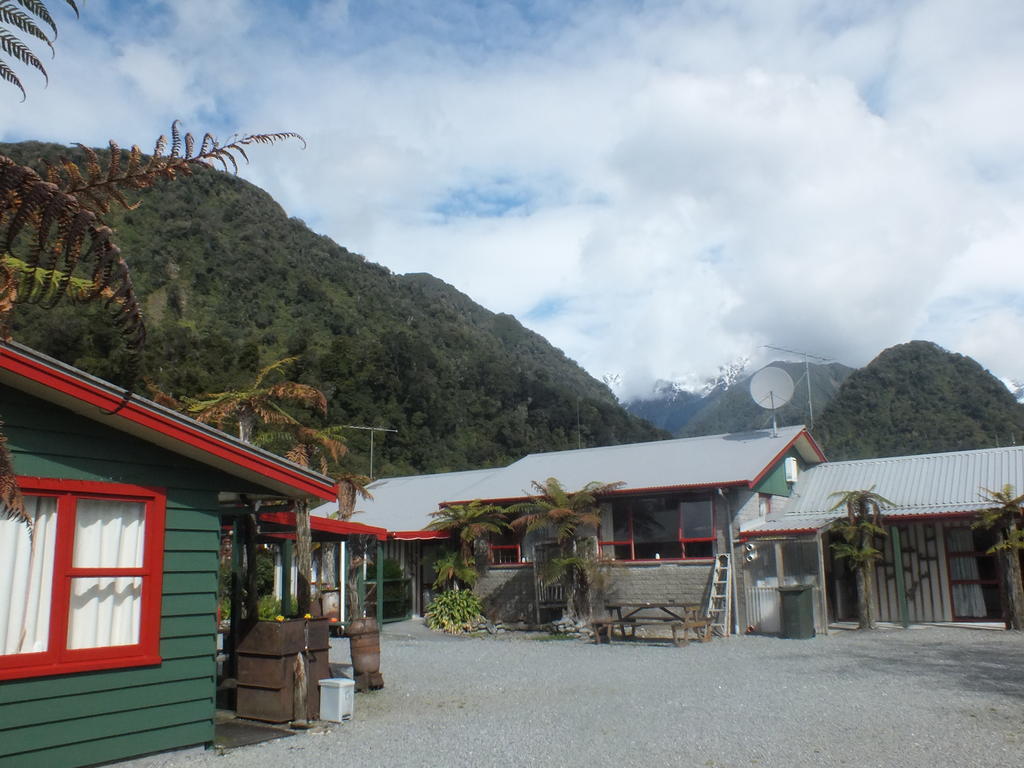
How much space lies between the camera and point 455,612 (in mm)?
21016

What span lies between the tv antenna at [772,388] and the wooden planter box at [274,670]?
16238mm

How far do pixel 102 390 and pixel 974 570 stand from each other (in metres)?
18.3

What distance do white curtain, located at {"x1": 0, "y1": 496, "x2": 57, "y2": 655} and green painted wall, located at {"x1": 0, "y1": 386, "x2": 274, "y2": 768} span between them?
0.28 m

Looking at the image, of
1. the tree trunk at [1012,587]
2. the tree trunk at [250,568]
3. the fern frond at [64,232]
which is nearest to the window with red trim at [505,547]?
the tree trunk at [1012,587]

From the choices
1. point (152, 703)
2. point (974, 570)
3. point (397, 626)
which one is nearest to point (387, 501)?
point (397, 626)

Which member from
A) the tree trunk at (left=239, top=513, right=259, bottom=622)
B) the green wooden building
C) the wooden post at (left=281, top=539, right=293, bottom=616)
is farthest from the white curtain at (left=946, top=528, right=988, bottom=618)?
the green wooden building

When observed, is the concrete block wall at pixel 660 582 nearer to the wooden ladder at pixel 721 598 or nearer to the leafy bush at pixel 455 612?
the wooden ladder at pixel 721 598

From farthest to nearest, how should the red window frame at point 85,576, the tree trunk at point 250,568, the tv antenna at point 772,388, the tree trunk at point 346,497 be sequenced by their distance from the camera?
the tv antenna at point 772,388, the tree trunk at point 346,497, the tree trunk at point 250,568, the red window frame at point 85,576

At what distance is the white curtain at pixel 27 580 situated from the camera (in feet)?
21.6

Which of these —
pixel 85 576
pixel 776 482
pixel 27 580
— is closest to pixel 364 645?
pixel 85 576

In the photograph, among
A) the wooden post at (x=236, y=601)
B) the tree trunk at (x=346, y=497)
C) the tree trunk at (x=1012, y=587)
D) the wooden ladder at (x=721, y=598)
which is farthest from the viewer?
the tree trunk at (x=346, y=497)

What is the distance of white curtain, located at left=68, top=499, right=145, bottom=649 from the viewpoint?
6984mm

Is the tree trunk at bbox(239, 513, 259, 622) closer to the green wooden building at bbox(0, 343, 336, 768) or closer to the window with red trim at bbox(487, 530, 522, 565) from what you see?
the green wooden building at bbox(0, 343, 336, 768)

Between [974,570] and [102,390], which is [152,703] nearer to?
[102,390]
